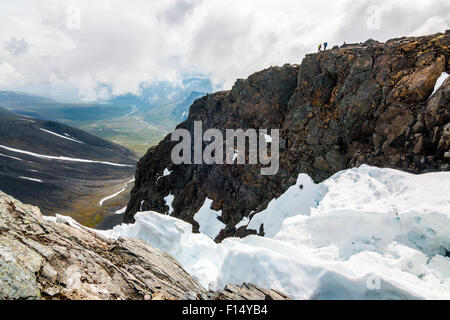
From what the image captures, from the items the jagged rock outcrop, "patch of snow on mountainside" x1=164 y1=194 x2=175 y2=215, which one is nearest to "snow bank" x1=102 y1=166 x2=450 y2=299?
the jagged rock outcrop

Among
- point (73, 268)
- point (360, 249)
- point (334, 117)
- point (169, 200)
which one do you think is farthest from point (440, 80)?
point (169, 200)

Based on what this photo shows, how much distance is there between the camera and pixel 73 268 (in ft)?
28.1

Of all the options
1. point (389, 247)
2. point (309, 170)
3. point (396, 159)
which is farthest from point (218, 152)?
point (389, 247)

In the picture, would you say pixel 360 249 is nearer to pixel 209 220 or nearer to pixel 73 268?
pixel 73 268

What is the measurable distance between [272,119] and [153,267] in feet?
A: 95.3

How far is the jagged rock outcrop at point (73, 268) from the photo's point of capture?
7.08m

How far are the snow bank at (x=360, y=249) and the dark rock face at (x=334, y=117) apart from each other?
3670 mm

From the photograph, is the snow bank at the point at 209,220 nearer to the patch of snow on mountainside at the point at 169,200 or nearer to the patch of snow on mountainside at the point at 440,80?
the patch of snow on mountainside at the point at 169,200

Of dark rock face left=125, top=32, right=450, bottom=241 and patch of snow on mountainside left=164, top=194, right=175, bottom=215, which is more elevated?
dark rock face left=125, top=32, right=450, bottom=241

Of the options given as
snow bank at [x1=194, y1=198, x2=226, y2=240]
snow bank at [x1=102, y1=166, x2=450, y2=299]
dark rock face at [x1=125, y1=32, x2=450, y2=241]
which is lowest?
snow bank at [x1=194, y1=198, x2=226, y2=240]

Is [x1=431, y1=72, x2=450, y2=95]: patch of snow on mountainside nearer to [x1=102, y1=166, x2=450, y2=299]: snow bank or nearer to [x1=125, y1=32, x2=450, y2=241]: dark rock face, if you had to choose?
[x1=125, y1=32, x2=450, y2=241]: dark rock face

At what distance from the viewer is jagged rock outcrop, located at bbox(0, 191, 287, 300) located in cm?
708

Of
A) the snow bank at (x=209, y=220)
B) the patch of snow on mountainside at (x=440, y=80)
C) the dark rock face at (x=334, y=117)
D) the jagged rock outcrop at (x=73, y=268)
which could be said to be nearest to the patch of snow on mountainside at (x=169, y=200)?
the dark rock face at (x=334, y=117)

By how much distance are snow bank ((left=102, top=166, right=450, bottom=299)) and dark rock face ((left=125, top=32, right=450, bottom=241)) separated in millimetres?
3670
